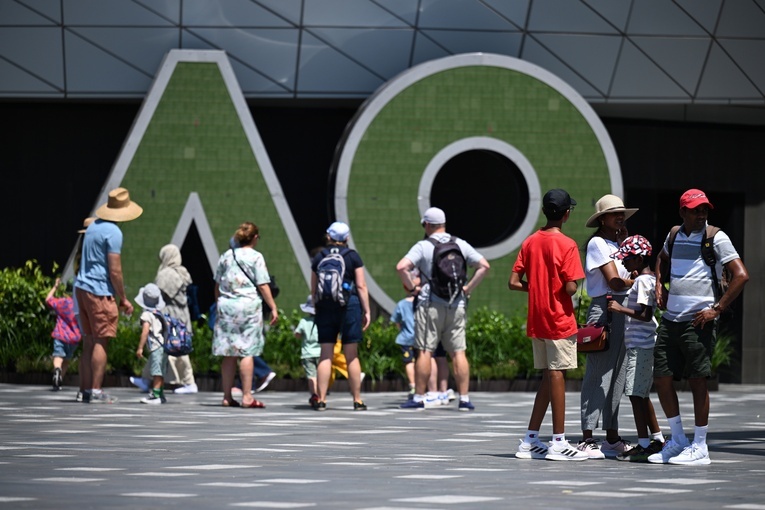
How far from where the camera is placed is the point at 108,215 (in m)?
15.9

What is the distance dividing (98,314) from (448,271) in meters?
3.51

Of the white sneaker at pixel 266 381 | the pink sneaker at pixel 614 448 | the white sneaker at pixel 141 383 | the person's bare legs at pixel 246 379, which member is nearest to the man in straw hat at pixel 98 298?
the person's bare legs at pixel 246 379

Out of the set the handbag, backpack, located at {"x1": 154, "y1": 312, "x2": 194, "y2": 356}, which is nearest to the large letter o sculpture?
backpack, located at {"x1": 154, "y1": 312, "x2": 194, "y2": 356}

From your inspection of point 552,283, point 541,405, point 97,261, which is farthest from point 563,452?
point 97,261

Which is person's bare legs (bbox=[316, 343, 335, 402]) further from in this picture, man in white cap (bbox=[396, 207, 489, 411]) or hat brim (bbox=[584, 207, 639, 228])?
hat brim (bbox=[584, 207, 639, 228])

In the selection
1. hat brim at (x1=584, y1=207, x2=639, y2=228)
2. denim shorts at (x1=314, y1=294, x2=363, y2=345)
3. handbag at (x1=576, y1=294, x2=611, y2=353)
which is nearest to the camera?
handbag at (x1=576, y1=294, x2=611, y2=353)

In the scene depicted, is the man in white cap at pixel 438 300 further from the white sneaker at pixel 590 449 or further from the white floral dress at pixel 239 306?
the white sneaker at pixel 590 449

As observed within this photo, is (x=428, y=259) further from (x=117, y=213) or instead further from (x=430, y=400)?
(x=117, y=213)

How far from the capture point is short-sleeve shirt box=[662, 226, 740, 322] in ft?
33.2

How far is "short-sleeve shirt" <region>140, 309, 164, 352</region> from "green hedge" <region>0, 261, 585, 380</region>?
9.18 ft

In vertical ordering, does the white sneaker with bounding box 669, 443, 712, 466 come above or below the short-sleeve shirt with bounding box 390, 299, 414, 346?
below

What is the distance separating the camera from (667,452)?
10070 millimetres

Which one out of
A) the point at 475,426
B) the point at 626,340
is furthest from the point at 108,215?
the point at 626,340

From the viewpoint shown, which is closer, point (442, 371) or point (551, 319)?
point (551, 319)
